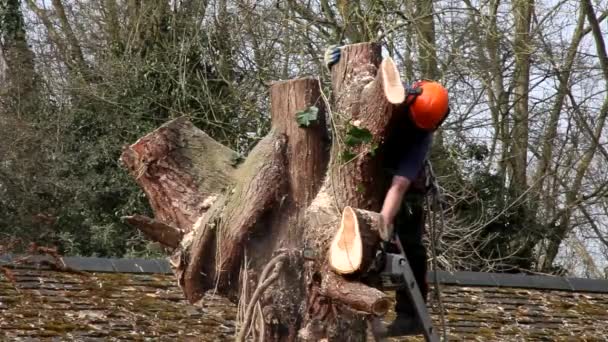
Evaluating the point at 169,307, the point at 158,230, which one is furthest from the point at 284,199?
the point at 169,307

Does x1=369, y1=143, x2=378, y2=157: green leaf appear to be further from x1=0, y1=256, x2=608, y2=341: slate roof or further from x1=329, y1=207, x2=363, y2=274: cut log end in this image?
x1=0, y1=256, x2=608, y2=341: slate roof

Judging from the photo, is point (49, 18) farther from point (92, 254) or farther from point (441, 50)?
point (441, 50)

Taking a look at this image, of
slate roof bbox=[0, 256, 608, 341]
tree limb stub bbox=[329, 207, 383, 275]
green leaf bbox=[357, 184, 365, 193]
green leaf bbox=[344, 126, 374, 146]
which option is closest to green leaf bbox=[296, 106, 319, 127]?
green leaf bbox=[344, 126, 374, 146]

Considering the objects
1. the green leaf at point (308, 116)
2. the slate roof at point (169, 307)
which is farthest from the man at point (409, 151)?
the slate roof at point (169, 307)

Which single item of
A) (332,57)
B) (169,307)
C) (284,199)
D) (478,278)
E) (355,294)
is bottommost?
(169,307)

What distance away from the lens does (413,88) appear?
191 inches

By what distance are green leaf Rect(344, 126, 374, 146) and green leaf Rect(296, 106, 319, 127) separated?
233mm

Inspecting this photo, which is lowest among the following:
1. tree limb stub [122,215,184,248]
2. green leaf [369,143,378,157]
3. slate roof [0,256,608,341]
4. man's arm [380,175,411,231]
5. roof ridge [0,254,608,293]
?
slate roof [0,256,608,341]

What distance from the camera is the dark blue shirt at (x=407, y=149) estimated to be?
16.1 ft

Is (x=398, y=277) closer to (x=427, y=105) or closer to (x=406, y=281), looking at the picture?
(x=406, y=281)

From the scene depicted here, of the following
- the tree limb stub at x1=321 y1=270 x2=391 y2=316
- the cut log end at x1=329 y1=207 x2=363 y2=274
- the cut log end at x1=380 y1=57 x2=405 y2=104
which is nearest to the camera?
the tree limb stub at x1=321 y1=270 x2=391 y2=316

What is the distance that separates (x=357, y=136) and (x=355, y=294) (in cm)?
64

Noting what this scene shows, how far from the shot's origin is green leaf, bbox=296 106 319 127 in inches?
197

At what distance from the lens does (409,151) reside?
4.94 metres
